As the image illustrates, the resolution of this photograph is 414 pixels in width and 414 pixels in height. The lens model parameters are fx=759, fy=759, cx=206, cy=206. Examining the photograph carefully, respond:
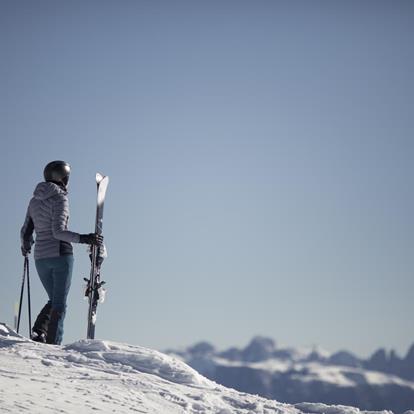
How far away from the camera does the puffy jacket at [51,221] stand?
1048cm

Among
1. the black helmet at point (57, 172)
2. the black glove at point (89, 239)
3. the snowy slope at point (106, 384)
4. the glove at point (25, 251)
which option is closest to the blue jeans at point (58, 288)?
the black glove at point (89, 239)

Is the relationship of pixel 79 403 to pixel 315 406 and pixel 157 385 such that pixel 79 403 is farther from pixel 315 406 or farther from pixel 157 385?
pixel 315 406

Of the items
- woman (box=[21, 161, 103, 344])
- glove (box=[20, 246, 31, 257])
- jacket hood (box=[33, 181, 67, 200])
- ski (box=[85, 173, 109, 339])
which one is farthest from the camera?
ski (box=[85, 173, 109, 339])

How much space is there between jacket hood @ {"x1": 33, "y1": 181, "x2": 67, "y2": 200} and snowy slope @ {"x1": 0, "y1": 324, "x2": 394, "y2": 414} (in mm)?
1941

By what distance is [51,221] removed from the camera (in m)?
10.7

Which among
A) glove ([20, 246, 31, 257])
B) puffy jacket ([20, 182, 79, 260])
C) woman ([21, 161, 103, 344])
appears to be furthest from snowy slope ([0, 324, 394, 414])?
glove ([20, 246, 31, 257])

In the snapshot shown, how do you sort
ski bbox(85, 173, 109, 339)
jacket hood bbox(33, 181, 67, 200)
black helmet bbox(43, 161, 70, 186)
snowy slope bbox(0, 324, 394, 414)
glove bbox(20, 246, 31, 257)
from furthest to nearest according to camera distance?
1. ski bbox(85, 173, 109, 339)
2. glove bbox(20, 246, 31, 257)
3. black helmet bbox(43, 161, 70, 186)
4. jacket hood bbox(33, 181, 67, 200)
5. snowy slope bbox(0, 324, 394, 414)

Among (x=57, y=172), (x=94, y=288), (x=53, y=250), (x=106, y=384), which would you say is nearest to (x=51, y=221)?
(x=53, y=250)

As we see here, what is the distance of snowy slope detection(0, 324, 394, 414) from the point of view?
23.8ft

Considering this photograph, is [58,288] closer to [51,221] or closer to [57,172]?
[51,221]

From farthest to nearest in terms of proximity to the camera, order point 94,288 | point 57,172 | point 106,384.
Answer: point 94,288 < point 57,172 < point 106,384

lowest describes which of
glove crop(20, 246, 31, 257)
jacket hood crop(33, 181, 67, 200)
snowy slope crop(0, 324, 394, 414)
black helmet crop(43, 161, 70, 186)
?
snowy slope crop(0, 324, 394, 414)

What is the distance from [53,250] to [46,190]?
863 millimetres

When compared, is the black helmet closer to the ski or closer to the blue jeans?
the blue jeans
